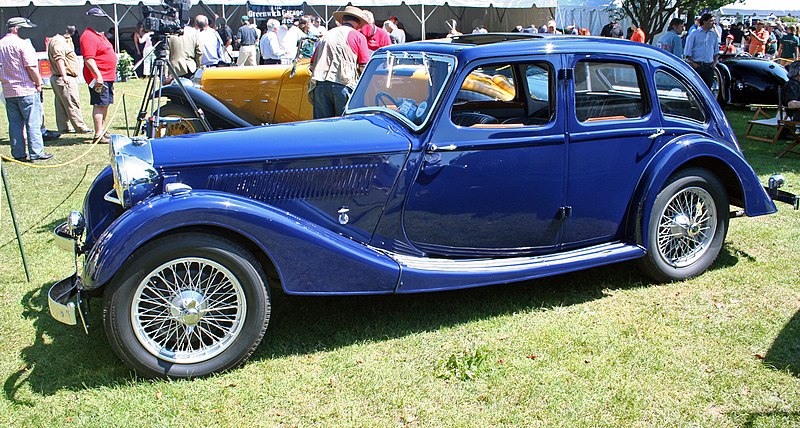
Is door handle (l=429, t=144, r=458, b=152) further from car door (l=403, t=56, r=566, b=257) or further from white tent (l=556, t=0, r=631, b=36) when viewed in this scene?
white tent (l=556, t=0, r=631, b=36)

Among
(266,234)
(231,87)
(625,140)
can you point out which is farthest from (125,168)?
(231,87)

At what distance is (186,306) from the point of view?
3.58 metres

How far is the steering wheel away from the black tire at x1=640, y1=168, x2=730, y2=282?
1897 millimetres

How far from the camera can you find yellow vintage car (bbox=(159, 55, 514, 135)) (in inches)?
333

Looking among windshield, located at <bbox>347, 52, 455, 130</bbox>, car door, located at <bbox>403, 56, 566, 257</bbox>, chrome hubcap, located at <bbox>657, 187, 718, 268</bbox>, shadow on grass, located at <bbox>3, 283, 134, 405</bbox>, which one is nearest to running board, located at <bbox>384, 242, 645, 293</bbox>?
car door, located at <bbox>403, 56, 566, 257</bbox>

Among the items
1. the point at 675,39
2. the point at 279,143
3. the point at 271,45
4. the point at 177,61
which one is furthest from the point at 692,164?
the point at 271,45

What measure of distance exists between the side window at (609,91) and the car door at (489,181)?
0.23 m

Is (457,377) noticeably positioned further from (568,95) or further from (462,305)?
(568,95)

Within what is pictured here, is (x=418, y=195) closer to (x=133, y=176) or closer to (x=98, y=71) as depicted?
(x=133, y=176)

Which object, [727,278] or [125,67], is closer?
[727,278]

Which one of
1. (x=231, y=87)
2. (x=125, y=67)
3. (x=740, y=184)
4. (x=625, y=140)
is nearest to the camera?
(x=625, y=140)

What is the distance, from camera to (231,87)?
380 inches

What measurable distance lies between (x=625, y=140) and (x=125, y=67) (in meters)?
19.5

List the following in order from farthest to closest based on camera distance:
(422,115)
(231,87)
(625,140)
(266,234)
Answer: (231,87)
(625,140)
(422,115)
(266,234)
